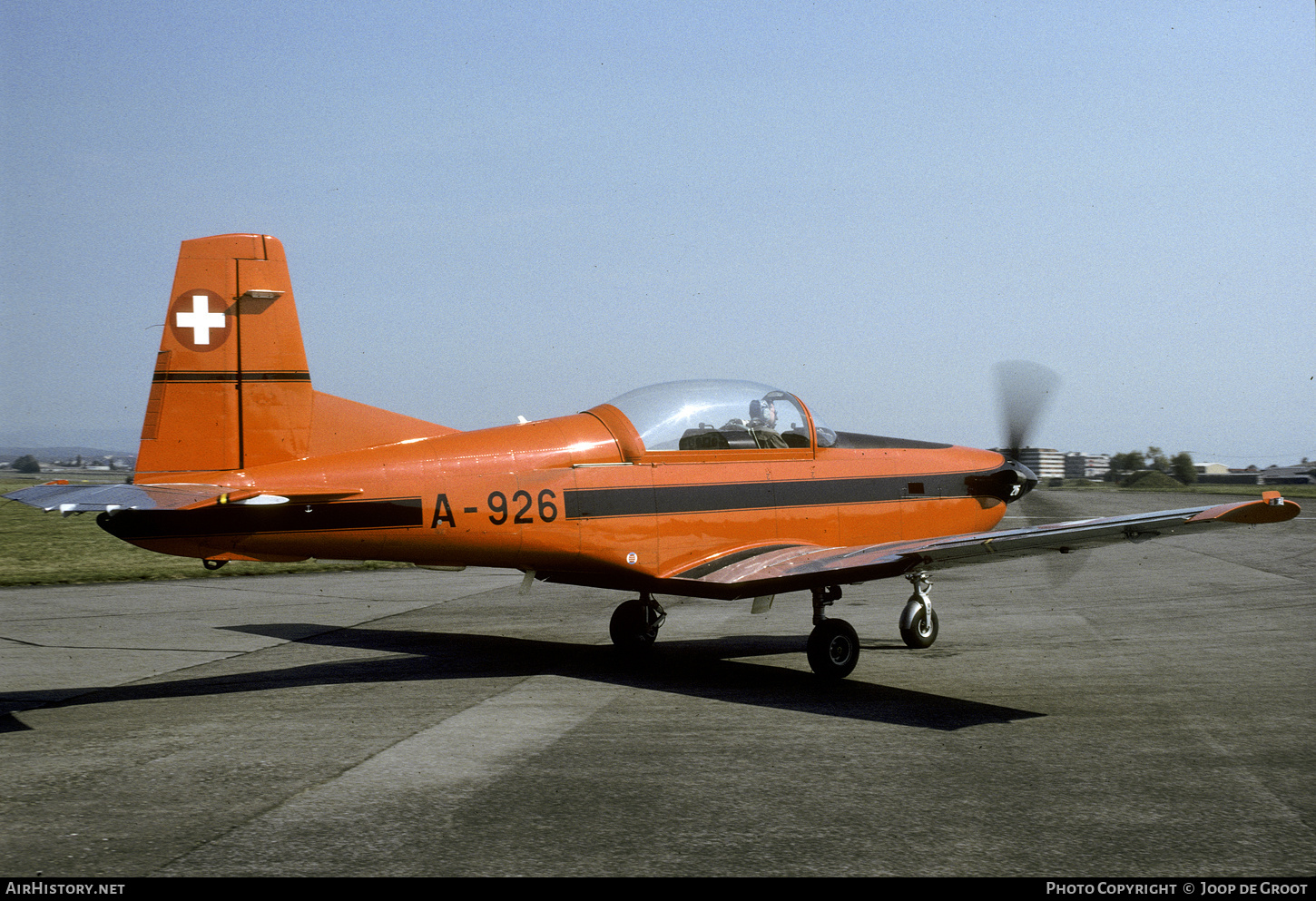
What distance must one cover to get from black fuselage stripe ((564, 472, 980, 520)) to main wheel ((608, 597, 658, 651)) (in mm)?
1915

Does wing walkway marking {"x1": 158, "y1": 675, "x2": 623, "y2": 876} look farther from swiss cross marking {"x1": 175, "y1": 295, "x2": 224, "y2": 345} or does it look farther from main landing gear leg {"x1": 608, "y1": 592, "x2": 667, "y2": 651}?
swiss cross marking {"x1": 175, "y1": 295, "x2": 224, "y2": 345}

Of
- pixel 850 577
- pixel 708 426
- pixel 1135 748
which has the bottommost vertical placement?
pixel 1135 748

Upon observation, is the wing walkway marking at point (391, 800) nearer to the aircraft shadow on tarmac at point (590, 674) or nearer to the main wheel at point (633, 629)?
the aircraft shadow on tarmac at point (590, 674)

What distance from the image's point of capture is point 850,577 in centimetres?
898

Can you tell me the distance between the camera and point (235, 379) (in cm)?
878

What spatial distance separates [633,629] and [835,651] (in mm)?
2617

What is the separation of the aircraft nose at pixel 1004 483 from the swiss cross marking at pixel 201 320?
782 centimetres

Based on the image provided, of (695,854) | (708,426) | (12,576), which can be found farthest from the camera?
(12,576)

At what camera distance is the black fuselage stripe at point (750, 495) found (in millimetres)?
9375

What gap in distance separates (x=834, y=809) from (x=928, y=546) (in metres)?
3.45

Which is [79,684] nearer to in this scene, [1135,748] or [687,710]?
[687,710]

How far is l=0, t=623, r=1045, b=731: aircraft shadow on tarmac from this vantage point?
799 cm

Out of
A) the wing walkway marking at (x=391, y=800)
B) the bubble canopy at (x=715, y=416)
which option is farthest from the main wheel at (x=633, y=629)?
the wing walkway marking at (x=391, y=800)

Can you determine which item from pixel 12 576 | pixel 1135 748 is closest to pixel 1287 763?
pixel 1135 748
